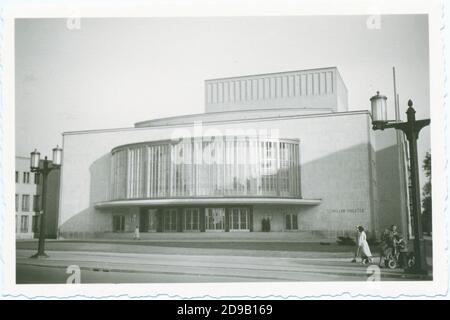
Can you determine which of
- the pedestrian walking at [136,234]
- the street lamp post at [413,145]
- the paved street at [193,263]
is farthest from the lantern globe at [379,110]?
the pedestrian walking at [136,234]

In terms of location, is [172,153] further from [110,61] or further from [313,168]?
[110,61]

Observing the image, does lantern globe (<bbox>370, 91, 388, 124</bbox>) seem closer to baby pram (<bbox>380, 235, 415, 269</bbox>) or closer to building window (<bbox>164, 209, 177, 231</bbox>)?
baby pram (<bbox>380, 235, 415, 269</bbox>)

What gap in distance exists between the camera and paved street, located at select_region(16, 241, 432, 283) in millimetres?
8641

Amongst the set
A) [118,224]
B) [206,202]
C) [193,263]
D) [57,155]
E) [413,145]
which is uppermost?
[57,155]

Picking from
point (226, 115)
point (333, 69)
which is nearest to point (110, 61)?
point (226, 115)

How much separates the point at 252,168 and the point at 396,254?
6135mm

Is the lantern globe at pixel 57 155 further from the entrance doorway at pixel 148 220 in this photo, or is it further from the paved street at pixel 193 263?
the entrance doorway at pixel 148 220

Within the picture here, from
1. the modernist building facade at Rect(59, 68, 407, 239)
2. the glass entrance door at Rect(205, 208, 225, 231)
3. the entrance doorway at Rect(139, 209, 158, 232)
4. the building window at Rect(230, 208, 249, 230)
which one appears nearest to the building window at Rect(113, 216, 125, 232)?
the modernist building facade at Rect(59, 68, 407, 239)

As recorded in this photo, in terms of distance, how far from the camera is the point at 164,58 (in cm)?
989

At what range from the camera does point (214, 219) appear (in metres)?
14.1

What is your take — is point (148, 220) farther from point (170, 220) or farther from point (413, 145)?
point (413, 145)

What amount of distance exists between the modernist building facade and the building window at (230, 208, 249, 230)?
4 cm

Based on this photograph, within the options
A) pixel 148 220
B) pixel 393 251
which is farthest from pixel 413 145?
pixel 148 220

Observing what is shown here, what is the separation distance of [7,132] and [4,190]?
3.47 ft
